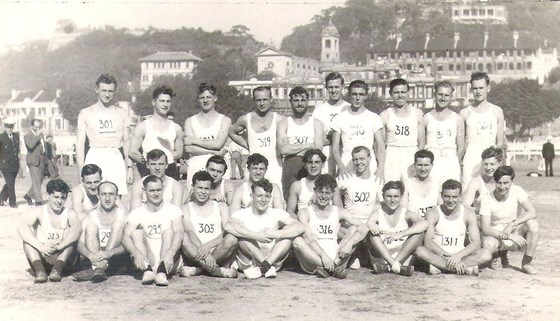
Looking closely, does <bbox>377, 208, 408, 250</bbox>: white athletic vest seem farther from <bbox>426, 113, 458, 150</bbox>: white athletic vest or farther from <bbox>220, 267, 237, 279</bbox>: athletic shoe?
<bbox>220, 267, 237, 279</bbox>: athletic shoe

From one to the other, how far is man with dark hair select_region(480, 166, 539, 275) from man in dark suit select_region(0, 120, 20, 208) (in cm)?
1022

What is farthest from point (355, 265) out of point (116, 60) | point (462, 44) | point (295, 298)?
point (116, 60)

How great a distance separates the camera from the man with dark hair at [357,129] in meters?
8.33

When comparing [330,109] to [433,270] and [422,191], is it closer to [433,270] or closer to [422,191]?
[422,191]

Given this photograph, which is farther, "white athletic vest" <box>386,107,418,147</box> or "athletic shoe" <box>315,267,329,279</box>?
"white athletic vest" <box>386,107,418,147</box>

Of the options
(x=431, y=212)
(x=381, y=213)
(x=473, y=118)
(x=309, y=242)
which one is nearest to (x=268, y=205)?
(x=309, y=242)

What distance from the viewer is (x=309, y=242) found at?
735cm

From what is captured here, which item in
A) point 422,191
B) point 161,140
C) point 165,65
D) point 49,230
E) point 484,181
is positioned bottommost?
point 49,230

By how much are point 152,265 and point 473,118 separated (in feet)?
14.7

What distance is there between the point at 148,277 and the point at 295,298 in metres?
1.51

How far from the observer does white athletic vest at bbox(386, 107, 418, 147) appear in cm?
854

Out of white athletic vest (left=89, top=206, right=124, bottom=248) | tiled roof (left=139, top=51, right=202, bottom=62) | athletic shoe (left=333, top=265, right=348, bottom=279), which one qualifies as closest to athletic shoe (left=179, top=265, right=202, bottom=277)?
white athletic vest (left=89, top=206, right=124, bottom=248)

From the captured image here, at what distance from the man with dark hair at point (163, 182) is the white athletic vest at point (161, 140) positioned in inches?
14.6

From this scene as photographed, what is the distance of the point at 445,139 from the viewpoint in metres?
8.67
